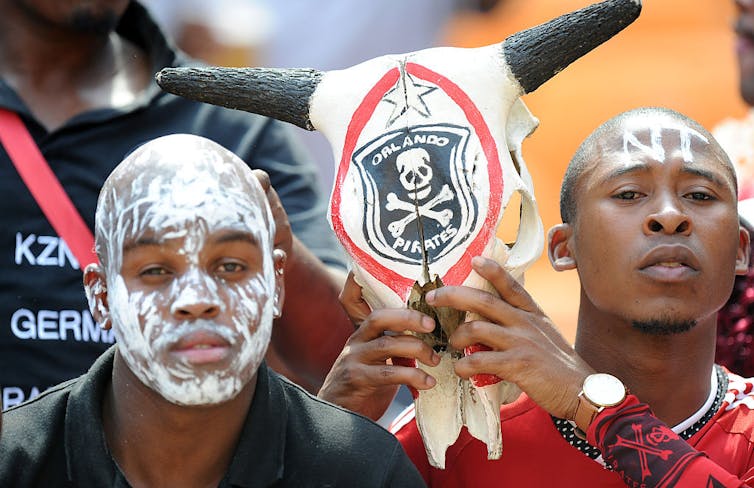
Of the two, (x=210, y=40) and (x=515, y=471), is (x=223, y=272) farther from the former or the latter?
(x=210, y=40)

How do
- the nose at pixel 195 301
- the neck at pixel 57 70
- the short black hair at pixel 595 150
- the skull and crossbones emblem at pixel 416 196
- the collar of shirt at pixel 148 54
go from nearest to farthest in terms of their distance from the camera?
the nose at pixel 195 301 → the skull and crossbones emblem at pixel 416 196 → the short black hair at pixel 595 150 → the collar of shirt at pixel 148 54 → the neck at pixel 57 70

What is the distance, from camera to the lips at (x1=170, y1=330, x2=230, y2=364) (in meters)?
2.55

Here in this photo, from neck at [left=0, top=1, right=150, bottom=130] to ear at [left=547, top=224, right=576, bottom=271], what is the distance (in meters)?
1.28

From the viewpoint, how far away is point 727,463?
297 centimetres

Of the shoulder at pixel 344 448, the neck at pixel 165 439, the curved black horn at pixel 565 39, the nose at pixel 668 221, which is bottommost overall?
the neck at pixel 165 439

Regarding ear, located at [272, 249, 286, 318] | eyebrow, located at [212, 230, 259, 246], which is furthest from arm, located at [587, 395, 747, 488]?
eyebrow, located at [212, 230, 259, 246]

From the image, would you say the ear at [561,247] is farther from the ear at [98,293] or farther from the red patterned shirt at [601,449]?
the ear at [98,293]

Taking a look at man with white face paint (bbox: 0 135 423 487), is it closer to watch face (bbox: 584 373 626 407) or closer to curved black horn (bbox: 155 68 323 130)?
curved black horn (bbox: 155 68 323 130)

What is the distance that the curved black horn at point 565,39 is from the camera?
2.91 metres

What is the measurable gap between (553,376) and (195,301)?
2.56 feet

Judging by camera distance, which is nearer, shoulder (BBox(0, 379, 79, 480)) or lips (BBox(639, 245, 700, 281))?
shoulder (BBox(0, 379, 79, 480))

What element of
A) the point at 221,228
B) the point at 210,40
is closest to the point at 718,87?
the point at 210,40

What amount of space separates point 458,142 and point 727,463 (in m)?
0.91

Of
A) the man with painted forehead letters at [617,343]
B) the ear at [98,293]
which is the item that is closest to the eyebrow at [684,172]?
the man with painted forehead letters at [617,343]
